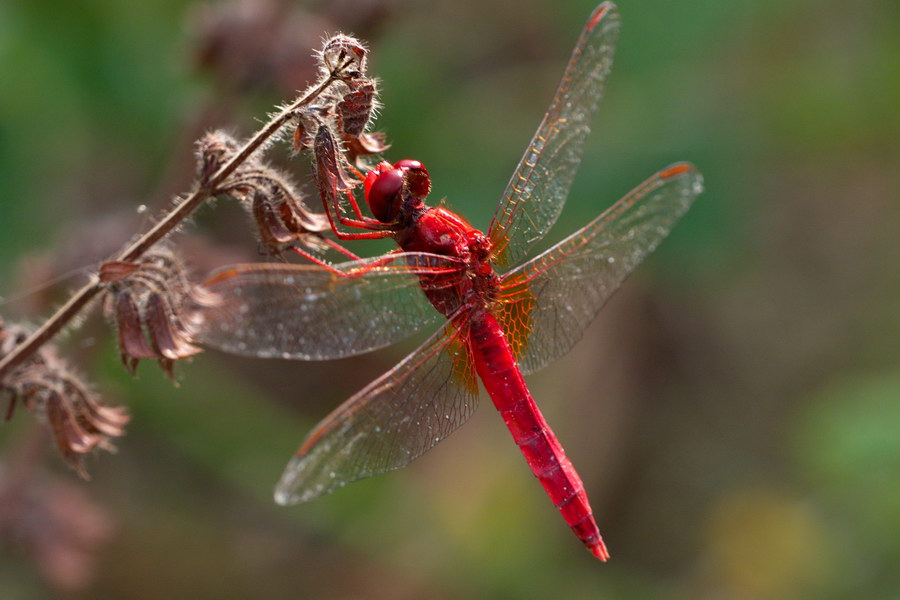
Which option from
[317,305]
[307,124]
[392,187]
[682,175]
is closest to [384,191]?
[392,187]

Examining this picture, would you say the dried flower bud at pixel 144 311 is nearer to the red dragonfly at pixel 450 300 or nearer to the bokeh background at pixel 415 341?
the red dragonfly at pixel 450 300

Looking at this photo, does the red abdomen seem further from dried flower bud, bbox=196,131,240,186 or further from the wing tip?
dried flower bud, bbox=196,131,240,186

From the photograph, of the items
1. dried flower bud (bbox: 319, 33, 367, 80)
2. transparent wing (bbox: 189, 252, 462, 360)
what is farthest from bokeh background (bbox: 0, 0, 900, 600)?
dried flower bud (bbox: 319, 33, 367, 80)

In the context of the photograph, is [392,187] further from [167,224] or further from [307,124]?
[167,224]

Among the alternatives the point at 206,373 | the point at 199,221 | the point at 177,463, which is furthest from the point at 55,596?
the point at 199,221

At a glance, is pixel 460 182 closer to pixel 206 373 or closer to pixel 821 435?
pixel 206 373
